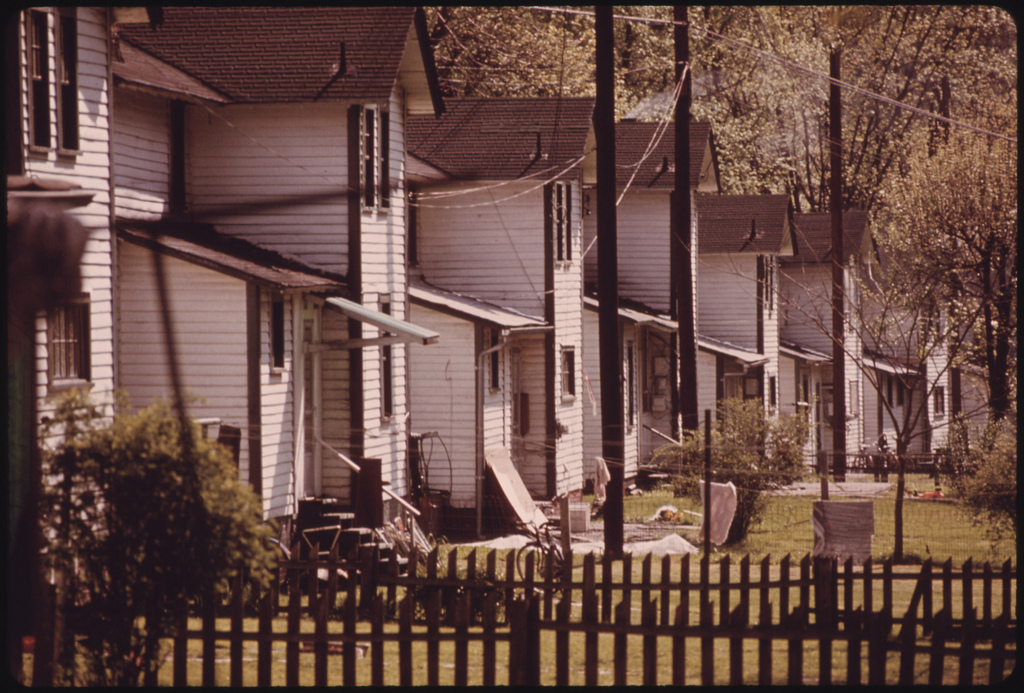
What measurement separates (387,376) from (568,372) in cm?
800

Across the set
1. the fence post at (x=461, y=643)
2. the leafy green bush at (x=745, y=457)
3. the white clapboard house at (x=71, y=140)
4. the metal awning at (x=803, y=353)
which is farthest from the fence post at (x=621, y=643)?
the metal awning at (x=803, y=353)

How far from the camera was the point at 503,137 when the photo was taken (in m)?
26.3

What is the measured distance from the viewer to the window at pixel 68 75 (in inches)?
511

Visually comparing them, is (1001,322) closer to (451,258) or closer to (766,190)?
(451,258)

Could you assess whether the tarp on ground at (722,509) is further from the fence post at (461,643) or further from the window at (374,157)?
the fence post at (461,643)

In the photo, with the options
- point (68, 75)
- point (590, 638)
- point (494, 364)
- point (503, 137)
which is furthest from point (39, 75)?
point (503, 137)

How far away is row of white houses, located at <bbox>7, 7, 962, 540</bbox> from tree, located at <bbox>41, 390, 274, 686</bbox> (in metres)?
0.49

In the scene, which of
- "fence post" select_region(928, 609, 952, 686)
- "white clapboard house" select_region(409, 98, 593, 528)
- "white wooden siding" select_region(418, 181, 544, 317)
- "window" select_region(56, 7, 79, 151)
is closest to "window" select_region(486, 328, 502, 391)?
"white clapboard house" select_region(409, 98, 593, 528)

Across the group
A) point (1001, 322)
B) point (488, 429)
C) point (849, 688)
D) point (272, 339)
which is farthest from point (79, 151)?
point (1001, 322)

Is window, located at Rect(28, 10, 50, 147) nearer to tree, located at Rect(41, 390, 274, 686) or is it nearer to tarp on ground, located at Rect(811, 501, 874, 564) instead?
tree, located at Rect(41, 390, 274, 686)

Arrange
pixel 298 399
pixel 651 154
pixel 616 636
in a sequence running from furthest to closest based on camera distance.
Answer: pixel 651 154, pixel 298 399, pixel 616 636

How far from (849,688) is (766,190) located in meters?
43.1

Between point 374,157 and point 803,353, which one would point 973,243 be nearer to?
point 803,353

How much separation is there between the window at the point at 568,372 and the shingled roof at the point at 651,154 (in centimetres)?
534
